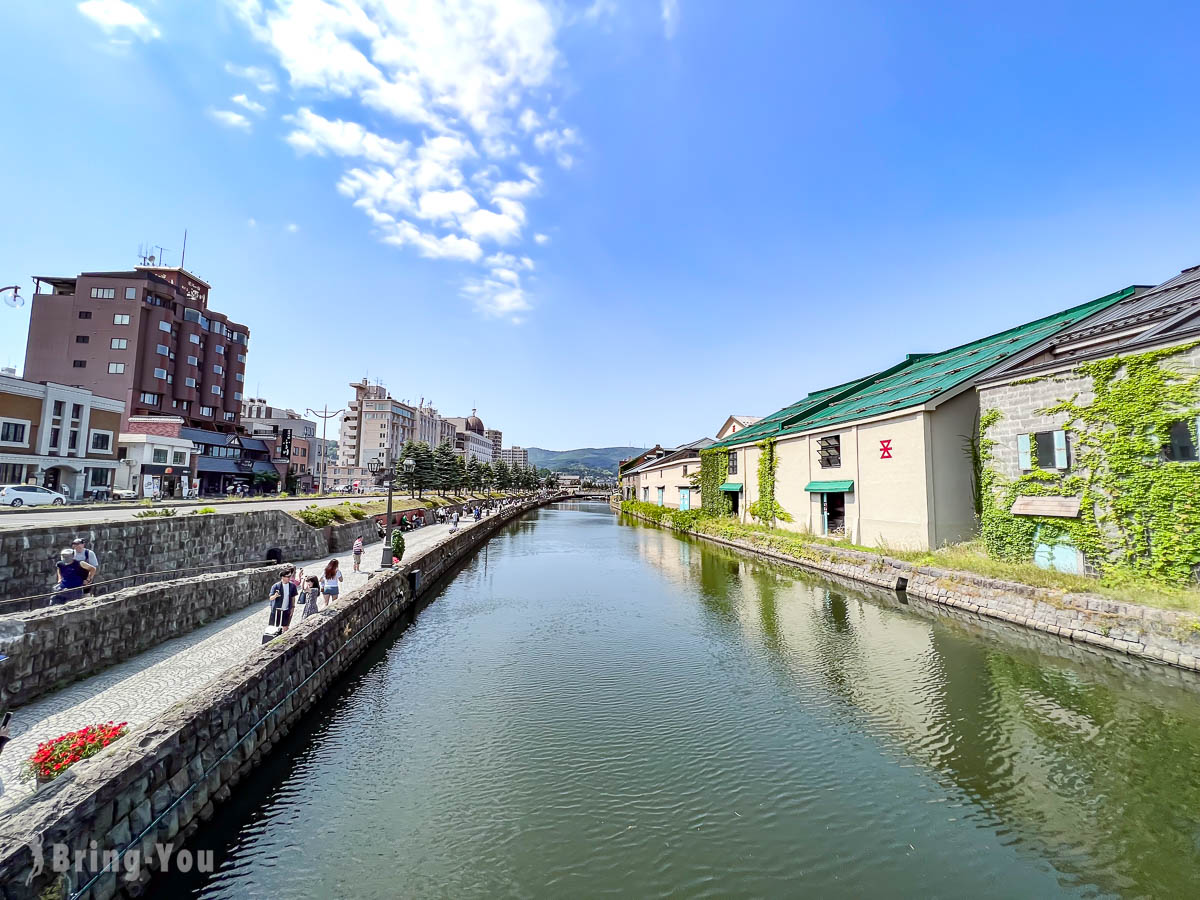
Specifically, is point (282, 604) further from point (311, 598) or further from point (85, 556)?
point (85, 556)

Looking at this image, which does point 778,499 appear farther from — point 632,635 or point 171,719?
point 171,719

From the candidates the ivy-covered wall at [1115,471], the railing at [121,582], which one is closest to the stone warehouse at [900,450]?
the ivy-covered wall at [1115,471]

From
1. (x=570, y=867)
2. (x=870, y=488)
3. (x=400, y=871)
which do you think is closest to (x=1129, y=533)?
(x=870, y=488)

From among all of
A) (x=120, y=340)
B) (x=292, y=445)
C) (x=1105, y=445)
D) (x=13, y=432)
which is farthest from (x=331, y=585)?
(x=292, y=445)

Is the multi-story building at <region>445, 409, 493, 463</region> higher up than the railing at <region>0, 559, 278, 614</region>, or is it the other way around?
the multi-story building at <region>445, 409, 493, 463</region>

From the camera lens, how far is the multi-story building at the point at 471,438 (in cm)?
15229

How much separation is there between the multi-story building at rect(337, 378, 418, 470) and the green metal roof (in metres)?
90.2

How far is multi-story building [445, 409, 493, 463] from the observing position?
152288 mm

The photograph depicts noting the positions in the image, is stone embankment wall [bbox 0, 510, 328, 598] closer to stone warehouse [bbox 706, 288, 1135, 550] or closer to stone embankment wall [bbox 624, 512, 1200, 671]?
stone embankment wall [bbox 624, 512, 1200, 671]

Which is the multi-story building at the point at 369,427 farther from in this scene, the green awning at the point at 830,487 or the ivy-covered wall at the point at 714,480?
the green awning at the point at 830,487

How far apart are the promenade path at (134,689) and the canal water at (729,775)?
2.23 m

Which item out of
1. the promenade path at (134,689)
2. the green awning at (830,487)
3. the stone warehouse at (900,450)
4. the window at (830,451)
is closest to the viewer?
the promenade path at (134,689)

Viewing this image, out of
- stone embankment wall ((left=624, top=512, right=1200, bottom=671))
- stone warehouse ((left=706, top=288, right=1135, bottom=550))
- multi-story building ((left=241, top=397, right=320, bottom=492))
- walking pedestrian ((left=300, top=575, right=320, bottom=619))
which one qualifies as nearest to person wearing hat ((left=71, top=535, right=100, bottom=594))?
walking pedestrian ((left=300, top=575, right=320, bottom=619))

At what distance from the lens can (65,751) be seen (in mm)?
5965
